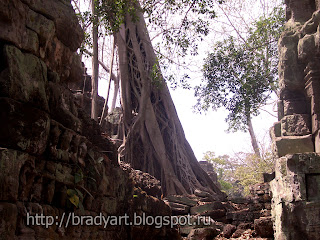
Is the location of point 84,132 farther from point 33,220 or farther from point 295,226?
point 295,226

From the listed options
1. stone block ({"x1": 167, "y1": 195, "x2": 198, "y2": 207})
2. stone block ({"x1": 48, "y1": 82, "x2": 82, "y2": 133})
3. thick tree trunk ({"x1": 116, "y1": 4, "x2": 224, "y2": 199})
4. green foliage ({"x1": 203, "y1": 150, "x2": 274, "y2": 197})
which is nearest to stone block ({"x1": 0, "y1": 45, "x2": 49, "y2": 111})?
stone block ({"x1": 48, "y1": 82, "x2": 82, "y2": 133})

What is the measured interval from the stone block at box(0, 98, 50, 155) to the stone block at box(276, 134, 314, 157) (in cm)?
349

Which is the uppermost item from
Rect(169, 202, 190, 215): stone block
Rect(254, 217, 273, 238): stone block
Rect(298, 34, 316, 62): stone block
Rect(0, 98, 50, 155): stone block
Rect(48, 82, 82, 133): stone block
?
Rect(298, 34, 316, 62): stone block

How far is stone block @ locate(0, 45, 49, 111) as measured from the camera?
2582 millimetres

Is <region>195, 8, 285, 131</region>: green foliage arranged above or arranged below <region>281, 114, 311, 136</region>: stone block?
above

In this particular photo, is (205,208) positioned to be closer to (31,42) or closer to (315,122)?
(315,122)

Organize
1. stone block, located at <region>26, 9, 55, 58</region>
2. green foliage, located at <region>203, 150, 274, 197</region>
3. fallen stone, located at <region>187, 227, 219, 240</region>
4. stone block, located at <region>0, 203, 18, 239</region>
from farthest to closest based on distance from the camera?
green foliage, located at <region>203, 150, 274, 197</region> → fallen stone, located at <region>187, 227, 219, 240</region> → stone block, located at <region>26, 9, 55, 58</region> → stone block, located at <region>0, 203, 18, 239</region>

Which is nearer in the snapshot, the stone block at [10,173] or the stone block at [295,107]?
the stone block at [10,173]

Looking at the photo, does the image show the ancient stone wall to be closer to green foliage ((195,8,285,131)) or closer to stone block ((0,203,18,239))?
stone block ((0,203,18,239))

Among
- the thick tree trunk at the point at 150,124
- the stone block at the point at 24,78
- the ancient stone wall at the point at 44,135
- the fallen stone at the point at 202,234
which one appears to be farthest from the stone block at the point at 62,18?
the thick tree trunk at the point at 150,124

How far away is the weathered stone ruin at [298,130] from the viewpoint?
14.7 feet

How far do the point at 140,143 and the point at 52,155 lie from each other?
747 cm

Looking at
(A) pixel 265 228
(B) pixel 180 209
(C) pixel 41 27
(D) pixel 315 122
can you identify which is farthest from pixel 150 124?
(C) pixel 41 27

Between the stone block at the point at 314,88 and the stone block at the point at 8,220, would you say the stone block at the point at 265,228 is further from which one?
the stone block at the point at 8,220
